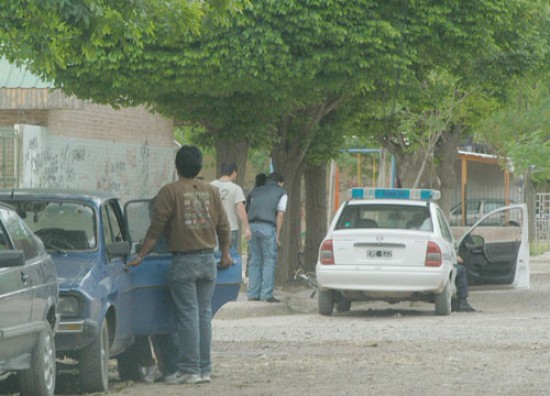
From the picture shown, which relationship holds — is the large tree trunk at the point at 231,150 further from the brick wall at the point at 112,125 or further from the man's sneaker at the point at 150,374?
the man's sneaker at the point at 150,374

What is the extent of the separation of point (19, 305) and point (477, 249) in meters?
12.8

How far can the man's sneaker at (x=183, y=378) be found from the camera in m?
11.4

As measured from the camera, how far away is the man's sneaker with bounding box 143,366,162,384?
12.2 meters

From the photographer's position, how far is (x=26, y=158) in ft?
72.7

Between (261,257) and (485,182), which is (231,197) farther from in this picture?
(485,182)

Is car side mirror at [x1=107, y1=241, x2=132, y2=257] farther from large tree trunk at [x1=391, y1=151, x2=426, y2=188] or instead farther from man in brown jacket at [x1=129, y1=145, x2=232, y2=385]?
large tree trunk at [x1=391, y1=151, x2=426, y2=188]

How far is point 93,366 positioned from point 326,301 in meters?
A: 8.55

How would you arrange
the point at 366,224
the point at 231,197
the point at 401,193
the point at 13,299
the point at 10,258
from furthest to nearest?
1. the point at 401,193
2. the point at 366,224
3. the point at 231,197
4. the point at 13,299
5. the point at 10,258

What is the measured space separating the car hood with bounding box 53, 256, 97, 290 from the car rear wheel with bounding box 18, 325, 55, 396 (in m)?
0.71

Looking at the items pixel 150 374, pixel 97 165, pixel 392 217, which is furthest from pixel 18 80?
pixel 150 374

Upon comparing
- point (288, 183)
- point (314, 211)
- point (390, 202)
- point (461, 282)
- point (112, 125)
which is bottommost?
point (461, 282)

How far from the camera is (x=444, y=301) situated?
18.8m

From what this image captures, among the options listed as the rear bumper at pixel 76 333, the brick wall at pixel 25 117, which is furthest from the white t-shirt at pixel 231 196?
the rear bumper at pixel 76 333

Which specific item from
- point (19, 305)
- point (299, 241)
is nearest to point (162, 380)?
point (19, 305)
